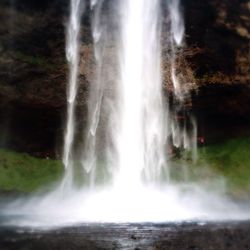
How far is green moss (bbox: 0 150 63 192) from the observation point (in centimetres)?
2002

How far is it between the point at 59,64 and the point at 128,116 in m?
3.83

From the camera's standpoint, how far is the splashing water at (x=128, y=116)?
17.4 meters

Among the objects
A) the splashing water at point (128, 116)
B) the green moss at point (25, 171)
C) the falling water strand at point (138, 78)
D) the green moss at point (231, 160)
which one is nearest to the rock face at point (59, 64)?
the splashing water at point (128, 116)

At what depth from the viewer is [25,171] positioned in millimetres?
21219

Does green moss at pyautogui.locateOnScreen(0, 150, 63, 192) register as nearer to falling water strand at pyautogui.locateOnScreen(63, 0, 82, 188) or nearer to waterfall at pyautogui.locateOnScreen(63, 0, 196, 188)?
falling water strand at pyautogui.locateOnScreen(63, 0, 82, 188)

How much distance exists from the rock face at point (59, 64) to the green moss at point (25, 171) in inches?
26.6

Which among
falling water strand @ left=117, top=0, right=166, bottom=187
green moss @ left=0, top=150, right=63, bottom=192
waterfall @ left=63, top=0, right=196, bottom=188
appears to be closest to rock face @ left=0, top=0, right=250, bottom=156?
waterfall @ left=63, top=0, right=196, bottom=188

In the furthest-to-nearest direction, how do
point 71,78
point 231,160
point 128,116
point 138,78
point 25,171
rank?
1. point 231,160
2. point 25,171
3. point 71,78
4. point 138,78
5. point 128,116

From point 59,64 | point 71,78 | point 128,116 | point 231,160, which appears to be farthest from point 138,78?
point 231,160

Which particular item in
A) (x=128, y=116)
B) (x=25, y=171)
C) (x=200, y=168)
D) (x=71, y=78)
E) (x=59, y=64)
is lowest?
(x=25, y=171)

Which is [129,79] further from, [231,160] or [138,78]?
[231,160]

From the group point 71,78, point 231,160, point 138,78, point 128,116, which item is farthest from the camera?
point 231,160

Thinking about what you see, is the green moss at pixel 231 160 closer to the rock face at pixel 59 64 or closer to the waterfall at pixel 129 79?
the rock face at pixel 59 64

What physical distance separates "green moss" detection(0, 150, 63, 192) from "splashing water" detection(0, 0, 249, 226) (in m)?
0.81
